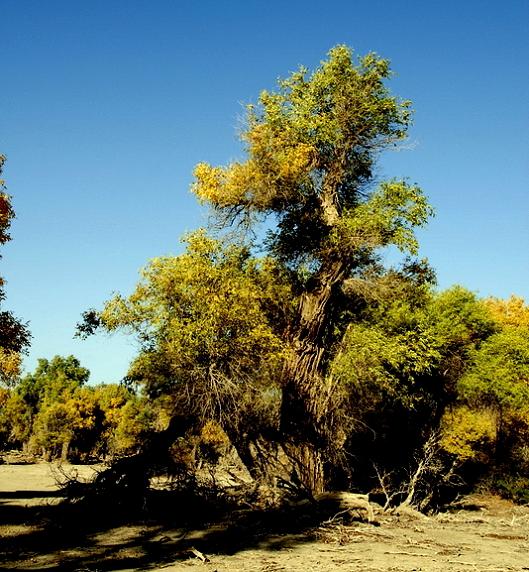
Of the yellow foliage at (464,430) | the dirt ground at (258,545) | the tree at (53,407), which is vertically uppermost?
the tree at (53,407)

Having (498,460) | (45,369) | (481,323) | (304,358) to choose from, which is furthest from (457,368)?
(45,369)

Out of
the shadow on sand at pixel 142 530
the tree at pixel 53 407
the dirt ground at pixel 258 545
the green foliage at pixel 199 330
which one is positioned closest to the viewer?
the dirt ground at pixel 258 545

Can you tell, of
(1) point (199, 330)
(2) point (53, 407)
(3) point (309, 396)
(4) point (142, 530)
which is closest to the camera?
(4) point (142, 530)

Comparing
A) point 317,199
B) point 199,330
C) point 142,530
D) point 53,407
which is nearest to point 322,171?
point 317,199

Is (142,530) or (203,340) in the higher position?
(203,340)

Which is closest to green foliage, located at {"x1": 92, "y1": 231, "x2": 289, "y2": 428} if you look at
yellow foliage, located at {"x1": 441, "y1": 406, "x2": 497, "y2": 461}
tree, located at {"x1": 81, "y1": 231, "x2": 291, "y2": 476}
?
tree, located at {"x1": 81, "y1": 231, "x2": 291, "y2": 476}

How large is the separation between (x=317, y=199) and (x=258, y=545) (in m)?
11.0

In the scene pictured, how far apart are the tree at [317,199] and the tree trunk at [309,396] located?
27mm

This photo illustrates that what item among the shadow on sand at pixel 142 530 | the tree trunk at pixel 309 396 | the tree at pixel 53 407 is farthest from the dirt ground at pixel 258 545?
the tree at pixel 53 407

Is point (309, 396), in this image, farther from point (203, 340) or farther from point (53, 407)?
point (53, 407)

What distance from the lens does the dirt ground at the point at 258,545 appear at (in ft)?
25.5

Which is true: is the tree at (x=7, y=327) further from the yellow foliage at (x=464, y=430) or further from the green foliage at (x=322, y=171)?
the yellow foliage at (x=464, y=430)

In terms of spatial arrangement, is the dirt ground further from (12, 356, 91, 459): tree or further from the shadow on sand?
(12, 356, 91, 459): tree

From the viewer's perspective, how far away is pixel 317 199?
57.2ft
